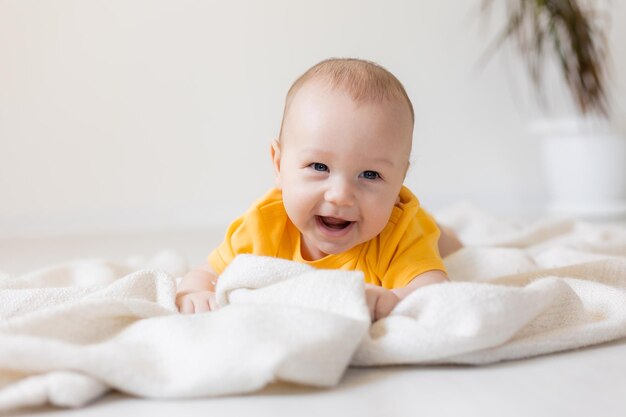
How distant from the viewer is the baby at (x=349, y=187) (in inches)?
45.6

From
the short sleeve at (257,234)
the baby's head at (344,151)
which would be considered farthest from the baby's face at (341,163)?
the short sleeve at (257,234)

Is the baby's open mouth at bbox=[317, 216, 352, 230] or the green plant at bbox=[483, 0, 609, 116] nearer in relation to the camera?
the baby's open mouth at bbox=[317, 216, 352, 230]

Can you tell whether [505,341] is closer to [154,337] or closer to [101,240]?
[154,337]

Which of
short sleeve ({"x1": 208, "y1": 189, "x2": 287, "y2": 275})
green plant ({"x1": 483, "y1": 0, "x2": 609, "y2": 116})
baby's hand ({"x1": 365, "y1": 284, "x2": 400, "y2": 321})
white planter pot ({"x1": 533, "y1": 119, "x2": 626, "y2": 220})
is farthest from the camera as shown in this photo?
white planter pot ({"x1": 533, "y1": 119, "x2": 626, "y2": 220})

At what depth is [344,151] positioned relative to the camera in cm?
115

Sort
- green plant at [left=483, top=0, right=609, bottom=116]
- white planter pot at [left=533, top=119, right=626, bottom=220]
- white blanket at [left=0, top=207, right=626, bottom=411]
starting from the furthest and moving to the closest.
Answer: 1. white planter pot at [left=533, top=119, right=626, bottom=220]
2. green plant at [left=483, top=0, right=609, bottom=116]
3. white blanket at [left=0, top=207, right=626, bottom=411]

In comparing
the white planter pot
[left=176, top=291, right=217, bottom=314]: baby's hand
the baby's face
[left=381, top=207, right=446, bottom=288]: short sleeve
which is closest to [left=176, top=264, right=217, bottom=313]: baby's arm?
[left=176, top=291, right=217, bottom=314]: baby's hand

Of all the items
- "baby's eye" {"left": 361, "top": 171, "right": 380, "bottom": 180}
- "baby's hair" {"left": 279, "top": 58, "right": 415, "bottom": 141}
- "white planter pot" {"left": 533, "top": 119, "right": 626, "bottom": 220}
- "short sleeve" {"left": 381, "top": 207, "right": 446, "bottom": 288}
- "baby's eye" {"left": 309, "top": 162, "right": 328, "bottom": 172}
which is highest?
"baby's hair" {"left": 279, "top": 58, "right": 415, "bottom": 141}

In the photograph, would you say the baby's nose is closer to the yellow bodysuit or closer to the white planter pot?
the yellow bodysuit

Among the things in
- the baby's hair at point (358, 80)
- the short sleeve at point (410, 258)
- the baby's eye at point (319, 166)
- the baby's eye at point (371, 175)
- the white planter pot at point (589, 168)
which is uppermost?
the baby's hair at point (358, 80)

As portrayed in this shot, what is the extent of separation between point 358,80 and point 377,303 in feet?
1.07

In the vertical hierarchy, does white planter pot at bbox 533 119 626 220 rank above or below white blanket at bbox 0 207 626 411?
below

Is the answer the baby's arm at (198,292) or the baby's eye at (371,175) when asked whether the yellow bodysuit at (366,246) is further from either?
the baby's eye at (371,175)

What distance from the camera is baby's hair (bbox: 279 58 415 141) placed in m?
1.18
